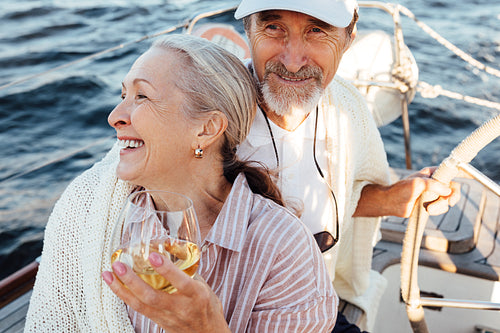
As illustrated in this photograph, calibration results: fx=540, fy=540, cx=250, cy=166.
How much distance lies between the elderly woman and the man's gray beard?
160 millimetres

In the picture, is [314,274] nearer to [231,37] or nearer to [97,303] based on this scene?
[97,303]

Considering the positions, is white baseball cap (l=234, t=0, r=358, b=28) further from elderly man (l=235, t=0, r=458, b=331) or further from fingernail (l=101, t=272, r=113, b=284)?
fingernail (l=101, t=272, r=113, b=284)

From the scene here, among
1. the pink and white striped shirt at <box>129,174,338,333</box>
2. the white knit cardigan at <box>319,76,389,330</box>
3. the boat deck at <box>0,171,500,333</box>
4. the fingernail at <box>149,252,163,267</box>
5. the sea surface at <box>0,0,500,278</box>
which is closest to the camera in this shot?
the fingernail at <box>149,252,163,267</box>

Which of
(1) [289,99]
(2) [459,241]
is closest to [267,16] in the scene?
(1) [289,99]

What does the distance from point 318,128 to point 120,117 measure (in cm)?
76

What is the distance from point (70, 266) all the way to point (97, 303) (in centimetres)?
12

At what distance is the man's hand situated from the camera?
166 cm

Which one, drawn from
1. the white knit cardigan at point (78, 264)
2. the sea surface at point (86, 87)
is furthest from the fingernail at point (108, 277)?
the sea surface at point (86, 87)

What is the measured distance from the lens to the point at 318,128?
5.90 ft

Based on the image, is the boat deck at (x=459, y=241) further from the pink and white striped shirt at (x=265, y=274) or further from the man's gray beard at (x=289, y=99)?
the pink and white striped shirt at (x=265, y=274)

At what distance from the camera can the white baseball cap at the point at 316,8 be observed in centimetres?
150

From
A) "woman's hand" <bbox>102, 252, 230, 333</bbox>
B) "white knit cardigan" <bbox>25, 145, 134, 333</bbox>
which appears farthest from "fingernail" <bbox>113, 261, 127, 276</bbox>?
"white knit cardigan" <bbox>25, 145, 134, 333</bbox>

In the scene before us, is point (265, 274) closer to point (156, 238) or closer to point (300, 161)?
point (156, 238)

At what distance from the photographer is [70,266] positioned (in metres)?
1.38
